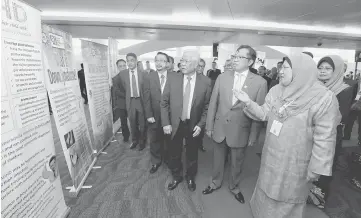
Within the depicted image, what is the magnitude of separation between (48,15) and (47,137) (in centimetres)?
615

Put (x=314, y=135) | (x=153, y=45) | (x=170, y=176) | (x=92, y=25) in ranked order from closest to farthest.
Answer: (x=314, y=135) < (x=170, y=176) < (x=92, y=25) < (x=153, y=45)

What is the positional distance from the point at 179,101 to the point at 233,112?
610 millimetres

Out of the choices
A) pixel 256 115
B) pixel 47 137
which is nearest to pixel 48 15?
pixel 47 137

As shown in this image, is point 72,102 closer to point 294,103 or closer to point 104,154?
point 104,154

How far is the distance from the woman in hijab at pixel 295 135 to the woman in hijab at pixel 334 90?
72 cm

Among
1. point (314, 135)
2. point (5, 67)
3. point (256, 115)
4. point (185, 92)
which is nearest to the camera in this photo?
point (5, 67)

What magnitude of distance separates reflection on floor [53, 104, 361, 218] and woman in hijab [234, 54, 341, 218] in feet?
1.94

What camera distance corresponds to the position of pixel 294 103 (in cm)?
141

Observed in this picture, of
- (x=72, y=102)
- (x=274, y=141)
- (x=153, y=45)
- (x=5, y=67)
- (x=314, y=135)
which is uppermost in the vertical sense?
(x=153, y=45)

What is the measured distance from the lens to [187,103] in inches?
85.4

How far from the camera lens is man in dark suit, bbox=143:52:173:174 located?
8.20 ft

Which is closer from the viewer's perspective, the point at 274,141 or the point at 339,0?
the point at 274,141

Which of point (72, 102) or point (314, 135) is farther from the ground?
point (72, 102)

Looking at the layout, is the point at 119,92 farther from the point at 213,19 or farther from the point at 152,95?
the point at 213,19
